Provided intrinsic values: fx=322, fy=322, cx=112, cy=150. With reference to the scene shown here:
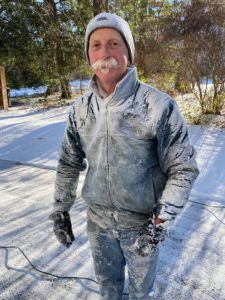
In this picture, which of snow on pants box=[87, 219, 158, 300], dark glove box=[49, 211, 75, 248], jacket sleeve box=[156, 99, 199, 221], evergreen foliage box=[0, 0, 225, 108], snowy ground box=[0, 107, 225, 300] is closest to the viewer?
jacket sleeve box=[156, 99, 199, 221]

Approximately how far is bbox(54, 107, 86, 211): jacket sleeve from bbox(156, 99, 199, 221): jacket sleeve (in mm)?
416

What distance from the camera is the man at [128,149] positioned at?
1.26 metres

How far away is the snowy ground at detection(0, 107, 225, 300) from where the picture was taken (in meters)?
2.17

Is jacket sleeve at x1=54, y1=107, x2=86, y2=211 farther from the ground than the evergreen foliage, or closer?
closer

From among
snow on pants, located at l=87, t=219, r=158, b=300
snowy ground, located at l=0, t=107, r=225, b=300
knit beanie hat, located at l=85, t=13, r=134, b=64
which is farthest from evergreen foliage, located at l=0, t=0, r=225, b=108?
snow on pants, located at l=87, t=219, r=158, b=300

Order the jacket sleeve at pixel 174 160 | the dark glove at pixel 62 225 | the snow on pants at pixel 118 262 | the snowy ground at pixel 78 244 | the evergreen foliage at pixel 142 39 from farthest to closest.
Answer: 1. the evergreen foliage at pixel 142 39
2. the snowy ground at pixel 78 244
3. the dark glove at pixel 62 225
4. the snow on pants at pixel 118 262
5. the jacket sleeve at pixel 174 160

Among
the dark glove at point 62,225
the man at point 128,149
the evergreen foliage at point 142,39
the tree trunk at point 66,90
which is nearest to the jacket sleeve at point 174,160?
the man at point 128,149

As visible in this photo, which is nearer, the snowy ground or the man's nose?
the man's nose

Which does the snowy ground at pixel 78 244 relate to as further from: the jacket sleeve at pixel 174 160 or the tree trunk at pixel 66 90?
the tree trunk at pixel 66 90

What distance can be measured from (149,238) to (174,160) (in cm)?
33

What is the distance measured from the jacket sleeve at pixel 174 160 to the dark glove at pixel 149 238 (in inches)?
2.4

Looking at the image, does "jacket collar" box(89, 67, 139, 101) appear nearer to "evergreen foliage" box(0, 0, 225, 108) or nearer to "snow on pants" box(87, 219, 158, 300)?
"snow on pants" box(87, 219, 158, 300)

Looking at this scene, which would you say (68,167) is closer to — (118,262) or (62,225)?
(62,225)

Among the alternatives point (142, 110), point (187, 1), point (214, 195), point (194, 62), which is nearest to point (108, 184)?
point (142, 110)
